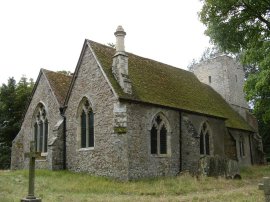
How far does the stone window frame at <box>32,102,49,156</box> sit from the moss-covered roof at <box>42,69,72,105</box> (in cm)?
158

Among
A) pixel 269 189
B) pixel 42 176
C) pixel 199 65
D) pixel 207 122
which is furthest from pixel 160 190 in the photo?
pixel 199 65

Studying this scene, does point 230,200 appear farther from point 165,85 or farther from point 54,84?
point 54,84

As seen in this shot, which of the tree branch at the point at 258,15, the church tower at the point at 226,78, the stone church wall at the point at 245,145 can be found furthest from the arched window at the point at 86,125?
the church tower at the point at 226,78

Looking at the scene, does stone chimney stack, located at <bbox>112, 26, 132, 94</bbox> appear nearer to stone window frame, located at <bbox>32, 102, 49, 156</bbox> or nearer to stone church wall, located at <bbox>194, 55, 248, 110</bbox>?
stone window frame, located at <bbox>32, 102, 49, 156</bbox>

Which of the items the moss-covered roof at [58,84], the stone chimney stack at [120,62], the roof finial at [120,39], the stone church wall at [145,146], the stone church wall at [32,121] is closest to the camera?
the stone church wall at [145,146]

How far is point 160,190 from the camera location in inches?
623

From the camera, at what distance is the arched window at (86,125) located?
70.1 feet

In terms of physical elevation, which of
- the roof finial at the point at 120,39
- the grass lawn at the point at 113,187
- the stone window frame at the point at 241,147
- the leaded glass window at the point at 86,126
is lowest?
the grass lawn at the point at 113,187

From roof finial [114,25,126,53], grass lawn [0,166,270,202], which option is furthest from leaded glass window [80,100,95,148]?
roof finial [114,25,126,53]

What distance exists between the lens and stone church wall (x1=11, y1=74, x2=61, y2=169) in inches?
948

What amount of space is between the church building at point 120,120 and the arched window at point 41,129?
0.07 m

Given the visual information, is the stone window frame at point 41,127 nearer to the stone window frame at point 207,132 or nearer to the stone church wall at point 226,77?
the stone window frame at point 207,132

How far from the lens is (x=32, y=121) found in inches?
1025

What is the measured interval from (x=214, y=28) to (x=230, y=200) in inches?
399
